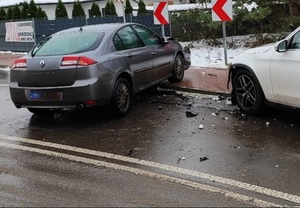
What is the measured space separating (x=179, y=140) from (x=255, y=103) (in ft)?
5.09

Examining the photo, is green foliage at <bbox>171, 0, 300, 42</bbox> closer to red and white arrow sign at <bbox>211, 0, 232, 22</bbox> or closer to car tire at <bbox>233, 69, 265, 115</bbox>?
red and white arrow sign at <bbox>211, 0, 232, 22</bbox>

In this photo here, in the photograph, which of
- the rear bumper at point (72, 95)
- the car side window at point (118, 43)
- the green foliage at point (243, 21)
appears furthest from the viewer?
the green foliage at point (243, 21)

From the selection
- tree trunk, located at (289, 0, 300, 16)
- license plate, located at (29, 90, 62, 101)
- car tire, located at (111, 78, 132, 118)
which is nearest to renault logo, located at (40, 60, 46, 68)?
license plate, located at (29, 90, 62, 101)

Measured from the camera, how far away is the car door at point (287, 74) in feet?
18.8

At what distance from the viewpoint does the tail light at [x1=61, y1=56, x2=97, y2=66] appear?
6445 mm

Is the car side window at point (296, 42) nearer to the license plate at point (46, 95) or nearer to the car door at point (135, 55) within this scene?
the car door at point (135, 55)

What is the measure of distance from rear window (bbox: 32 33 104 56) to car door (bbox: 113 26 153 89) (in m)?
0.44

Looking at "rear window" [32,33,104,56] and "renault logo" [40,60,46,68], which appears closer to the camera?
"renault logo" [40,60,46,68]

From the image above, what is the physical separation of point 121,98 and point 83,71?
926 millimetres

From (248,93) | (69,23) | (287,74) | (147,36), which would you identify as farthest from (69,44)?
(69,23)

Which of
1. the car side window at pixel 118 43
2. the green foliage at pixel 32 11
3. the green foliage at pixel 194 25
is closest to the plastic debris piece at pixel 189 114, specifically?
the car side window at pixel 118 43

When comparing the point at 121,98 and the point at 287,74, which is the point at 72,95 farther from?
the point at 287,74

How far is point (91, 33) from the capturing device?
23.7ft

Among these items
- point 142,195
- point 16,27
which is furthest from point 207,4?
point 142,195
